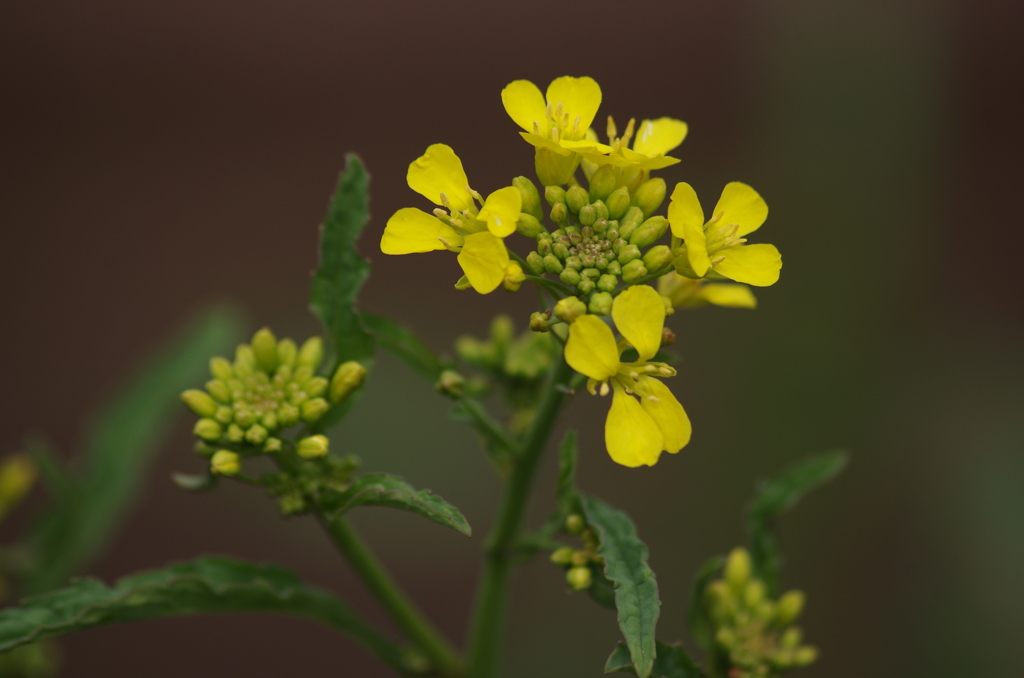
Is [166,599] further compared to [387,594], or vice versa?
[387,594]

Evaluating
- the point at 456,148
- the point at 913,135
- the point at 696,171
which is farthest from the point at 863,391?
the point at 456,148

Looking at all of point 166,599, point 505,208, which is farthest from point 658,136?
point 166,599

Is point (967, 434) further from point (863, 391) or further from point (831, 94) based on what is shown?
point (831, 94)

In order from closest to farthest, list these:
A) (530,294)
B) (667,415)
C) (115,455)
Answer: (667,415)
(115,455)
(530,294)

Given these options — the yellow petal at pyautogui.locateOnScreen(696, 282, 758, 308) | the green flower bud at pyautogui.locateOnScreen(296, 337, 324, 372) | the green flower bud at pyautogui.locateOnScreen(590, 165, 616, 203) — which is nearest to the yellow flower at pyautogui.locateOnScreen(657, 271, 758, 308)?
the yellow petal at pyautogui.locateOnScreen(696, 282, 758, 308)

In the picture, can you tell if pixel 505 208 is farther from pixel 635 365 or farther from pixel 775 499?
pixel 775 499

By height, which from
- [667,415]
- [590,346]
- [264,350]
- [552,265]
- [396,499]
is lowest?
[396,499]
